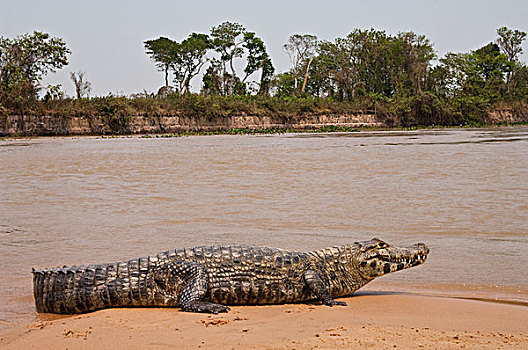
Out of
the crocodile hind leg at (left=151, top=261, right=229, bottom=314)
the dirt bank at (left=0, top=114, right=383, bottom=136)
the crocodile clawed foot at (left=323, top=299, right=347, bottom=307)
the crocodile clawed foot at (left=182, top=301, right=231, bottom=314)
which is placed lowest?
the crocodile clawed foot at (left=323, top=299, right=347, bottom=307)

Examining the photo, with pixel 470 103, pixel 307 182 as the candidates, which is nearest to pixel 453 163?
pixel 307 182

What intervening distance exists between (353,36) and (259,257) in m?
51.6

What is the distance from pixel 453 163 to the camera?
576 inches

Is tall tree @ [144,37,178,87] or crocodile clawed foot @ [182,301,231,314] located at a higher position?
tall tree @ [144,37,178,87]

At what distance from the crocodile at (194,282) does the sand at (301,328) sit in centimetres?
10

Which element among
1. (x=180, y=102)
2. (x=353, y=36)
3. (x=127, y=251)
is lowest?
(x=127, y=251)

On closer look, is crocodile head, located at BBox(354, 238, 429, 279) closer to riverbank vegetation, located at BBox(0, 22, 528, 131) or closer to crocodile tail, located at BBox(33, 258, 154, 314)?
crocodile tail, located at BBox(33, 258, 154, 314)

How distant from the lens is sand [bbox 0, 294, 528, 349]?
10.6ft

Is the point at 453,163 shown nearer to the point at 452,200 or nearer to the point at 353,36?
the point at 452,200

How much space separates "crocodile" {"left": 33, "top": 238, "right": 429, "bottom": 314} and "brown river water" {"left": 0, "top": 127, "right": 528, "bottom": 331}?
36 cm

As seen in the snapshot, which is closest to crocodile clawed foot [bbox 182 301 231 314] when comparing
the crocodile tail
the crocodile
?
the crocodile

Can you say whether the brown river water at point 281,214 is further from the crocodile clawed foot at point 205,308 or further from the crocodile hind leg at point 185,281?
the crocodile clawed foot at point 205,308

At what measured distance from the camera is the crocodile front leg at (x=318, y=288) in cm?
434

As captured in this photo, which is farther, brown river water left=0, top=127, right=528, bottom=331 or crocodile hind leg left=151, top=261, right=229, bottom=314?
brown river water left=0, top=127, right=528, bottom=331
